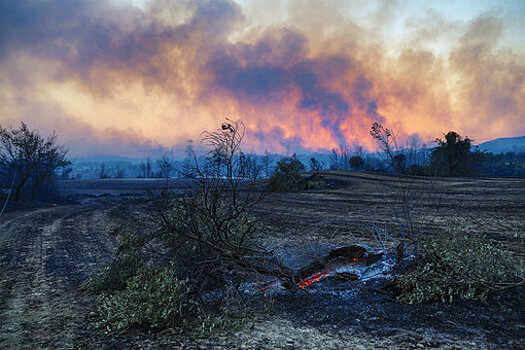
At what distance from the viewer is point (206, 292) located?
587 centimetres

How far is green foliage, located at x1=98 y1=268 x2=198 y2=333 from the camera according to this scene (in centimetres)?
484

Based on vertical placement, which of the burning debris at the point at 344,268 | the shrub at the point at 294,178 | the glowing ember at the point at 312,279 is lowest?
the glowing ember at the point at 312,279

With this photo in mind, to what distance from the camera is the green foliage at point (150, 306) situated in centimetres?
484

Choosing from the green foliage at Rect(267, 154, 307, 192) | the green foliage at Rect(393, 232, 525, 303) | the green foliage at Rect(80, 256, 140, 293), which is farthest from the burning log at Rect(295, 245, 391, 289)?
the green foliage at Rect(267, 154, 307, 192)

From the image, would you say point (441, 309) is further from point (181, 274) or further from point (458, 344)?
point (181, 274)

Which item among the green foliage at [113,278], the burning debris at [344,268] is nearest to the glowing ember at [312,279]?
the burning debris at [344,268]

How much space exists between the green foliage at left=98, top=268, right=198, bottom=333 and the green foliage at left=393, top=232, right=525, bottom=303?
12.5ft

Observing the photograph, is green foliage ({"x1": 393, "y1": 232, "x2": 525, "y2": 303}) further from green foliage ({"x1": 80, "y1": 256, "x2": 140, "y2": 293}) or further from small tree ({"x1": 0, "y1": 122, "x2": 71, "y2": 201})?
small tree ({"x1": 0, "y1": 122, "x2": 71, "y2": 201})

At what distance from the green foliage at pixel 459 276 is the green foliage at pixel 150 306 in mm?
3809

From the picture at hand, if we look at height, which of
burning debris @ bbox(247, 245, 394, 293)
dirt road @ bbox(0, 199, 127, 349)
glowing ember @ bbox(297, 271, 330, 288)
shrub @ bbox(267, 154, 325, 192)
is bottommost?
dirt road @ bbox(0, 199, 127, 349)

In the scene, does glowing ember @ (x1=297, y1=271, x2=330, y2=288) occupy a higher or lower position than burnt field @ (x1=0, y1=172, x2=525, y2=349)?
higher

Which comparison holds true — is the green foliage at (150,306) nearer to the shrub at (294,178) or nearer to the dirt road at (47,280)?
the dirt road at (47,280)

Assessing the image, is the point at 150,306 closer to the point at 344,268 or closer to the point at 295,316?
the point at 295,316

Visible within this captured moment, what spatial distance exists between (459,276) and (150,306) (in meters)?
5.10
